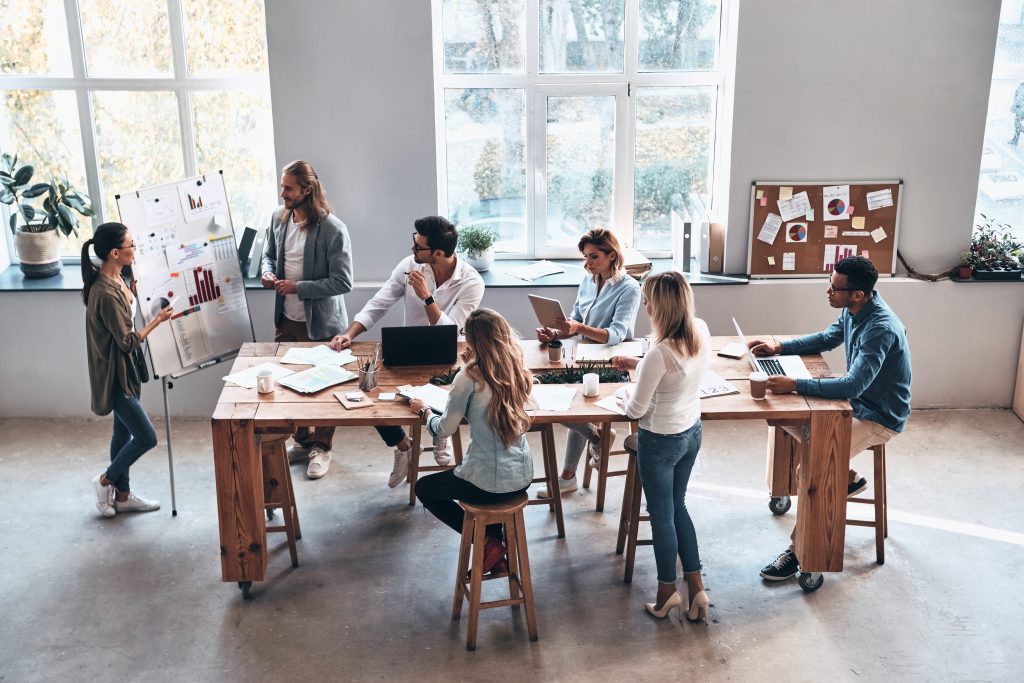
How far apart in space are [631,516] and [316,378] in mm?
1549

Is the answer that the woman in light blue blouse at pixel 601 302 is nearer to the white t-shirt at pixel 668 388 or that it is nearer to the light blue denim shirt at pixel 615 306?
the light blue denim shirt at pixel 615 306

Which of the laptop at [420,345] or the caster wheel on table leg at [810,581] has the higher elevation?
the laptop at [420,345]

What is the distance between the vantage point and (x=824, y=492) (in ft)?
13.9

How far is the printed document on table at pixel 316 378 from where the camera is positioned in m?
4.39

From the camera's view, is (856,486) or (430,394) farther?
(856,486)

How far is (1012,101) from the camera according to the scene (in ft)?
20.4

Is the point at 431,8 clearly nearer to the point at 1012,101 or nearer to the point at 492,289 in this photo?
the point at 492,289

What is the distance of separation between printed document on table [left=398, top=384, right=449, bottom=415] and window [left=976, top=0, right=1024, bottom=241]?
4.00m

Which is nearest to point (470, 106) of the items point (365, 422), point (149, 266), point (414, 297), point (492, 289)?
point (492, 289)

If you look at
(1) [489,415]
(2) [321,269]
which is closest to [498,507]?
(1) [489,415]

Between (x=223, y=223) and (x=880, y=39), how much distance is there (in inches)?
154

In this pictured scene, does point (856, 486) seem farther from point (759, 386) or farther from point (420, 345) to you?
point (420, 345)

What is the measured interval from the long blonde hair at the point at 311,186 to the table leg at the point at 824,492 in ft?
8.79

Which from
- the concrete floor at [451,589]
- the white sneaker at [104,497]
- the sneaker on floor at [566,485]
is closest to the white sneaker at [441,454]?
the concrete floor at [451,589]
